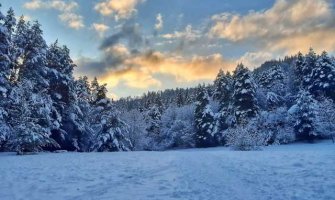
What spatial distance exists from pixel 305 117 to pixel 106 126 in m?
26.7

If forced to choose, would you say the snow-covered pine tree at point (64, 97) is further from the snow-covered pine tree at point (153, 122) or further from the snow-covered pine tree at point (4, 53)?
the snow-covered pine tree at point (153, 122)

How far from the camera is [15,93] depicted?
3247 cm

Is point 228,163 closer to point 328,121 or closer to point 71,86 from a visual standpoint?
point 71,86

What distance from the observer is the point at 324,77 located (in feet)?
190

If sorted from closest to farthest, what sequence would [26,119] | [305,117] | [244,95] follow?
[26,119] → [305,117] → [244,95]

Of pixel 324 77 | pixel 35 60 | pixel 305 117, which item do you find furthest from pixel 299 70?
pixel 35 60

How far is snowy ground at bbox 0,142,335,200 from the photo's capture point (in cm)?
1180

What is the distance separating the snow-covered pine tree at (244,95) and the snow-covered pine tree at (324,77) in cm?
989

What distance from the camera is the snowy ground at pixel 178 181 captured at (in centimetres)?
1180

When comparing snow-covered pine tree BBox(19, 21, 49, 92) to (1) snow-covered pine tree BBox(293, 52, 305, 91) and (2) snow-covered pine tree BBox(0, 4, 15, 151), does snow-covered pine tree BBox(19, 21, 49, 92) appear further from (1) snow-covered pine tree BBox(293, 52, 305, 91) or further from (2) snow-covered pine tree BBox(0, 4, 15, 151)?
(1) snow-covered pine tree BBox(293, 52, 305, 91)

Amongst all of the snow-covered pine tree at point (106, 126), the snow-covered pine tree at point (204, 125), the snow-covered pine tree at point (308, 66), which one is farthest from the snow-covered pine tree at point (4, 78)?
the snow-covered pine tree at point (308, 66)

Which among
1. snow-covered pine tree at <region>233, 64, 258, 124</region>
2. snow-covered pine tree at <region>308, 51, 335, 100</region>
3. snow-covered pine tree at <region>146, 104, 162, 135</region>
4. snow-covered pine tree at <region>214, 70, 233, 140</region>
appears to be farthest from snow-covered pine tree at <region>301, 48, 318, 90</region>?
snow-covered pine tree at <region>146, 104, 162, 135</region>

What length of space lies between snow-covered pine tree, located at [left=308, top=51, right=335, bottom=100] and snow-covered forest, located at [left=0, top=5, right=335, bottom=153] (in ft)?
0.50

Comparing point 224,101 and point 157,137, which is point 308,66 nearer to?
point 224,101
